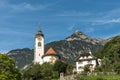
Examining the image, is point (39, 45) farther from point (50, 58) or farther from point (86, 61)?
point (86, 61)

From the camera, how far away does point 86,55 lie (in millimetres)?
99000

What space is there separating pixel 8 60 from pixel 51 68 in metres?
48.5

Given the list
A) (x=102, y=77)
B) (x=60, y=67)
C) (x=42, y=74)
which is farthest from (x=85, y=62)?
(x=102, y=77)

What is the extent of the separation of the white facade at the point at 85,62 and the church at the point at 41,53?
510 inches

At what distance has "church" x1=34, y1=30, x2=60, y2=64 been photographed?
111m

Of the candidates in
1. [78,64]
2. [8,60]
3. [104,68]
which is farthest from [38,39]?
[8,60]

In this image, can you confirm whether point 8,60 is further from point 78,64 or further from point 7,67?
point 78,64

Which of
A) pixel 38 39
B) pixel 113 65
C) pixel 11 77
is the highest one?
pixel 38 39

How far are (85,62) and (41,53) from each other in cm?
2755

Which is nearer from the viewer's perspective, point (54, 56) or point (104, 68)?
point (104, 68)

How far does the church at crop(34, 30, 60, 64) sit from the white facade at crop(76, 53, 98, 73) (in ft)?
42.5

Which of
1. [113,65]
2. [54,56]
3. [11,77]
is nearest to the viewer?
[11,77]

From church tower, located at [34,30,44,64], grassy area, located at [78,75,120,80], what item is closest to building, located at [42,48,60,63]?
church tower, located at [34,30,44,64]

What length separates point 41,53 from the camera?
122062 mm
